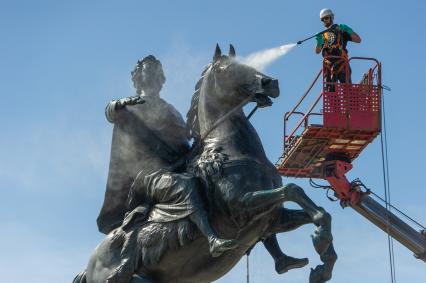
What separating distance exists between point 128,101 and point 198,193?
4.83 feet

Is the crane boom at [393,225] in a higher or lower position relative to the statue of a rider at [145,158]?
higher

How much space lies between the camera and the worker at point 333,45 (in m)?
27.0

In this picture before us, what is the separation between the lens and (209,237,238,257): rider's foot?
1336 cm

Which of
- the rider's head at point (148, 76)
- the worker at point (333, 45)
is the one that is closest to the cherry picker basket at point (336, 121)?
the worker at point (333, 45)

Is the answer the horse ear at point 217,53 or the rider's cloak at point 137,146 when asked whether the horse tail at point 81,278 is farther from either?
the horse ear at point 217,53

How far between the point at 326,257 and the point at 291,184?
0.88m

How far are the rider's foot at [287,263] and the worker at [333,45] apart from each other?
13.1 meters

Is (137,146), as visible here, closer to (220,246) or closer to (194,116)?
(194,116)

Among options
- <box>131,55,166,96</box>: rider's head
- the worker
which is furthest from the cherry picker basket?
<box>131,55,166,96</box>: rider's head

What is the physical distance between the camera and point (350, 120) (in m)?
28.1

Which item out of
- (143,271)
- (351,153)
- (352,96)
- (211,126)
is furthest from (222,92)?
(351,153)

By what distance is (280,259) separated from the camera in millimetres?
14125

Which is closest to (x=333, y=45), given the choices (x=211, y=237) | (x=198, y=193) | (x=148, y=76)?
(x=148, y=76)

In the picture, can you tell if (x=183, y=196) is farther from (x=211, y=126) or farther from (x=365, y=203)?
(x=365, y=203)
